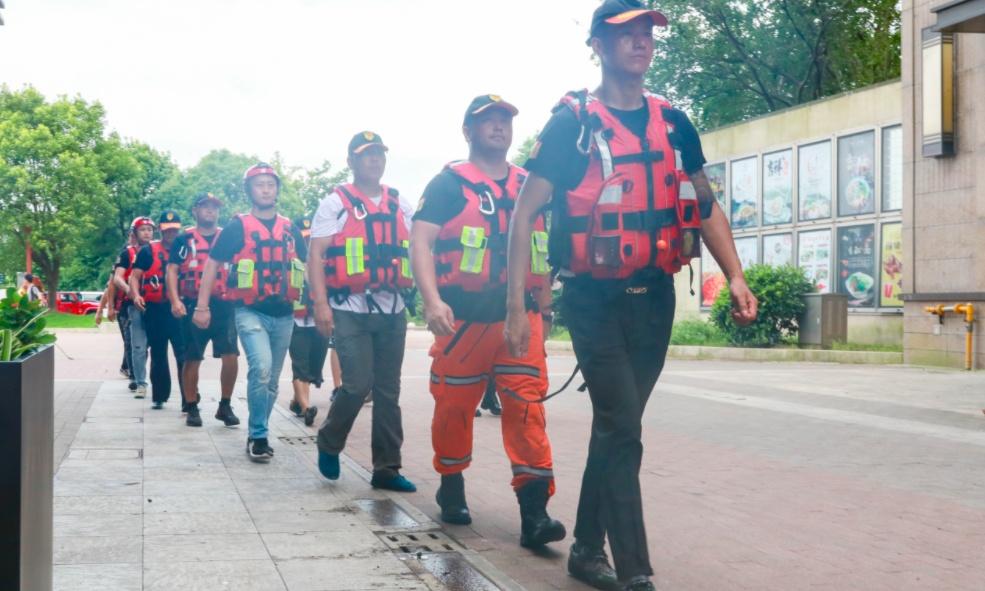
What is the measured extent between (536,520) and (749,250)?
21899 millimetres

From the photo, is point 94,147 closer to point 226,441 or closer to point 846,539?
point 226,441

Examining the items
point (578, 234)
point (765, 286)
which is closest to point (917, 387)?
point (765, 286)

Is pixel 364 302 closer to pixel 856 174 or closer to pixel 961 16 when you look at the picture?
pixel 961 16

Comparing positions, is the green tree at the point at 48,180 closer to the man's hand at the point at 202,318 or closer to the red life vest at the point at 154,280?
the red life vest at the point at 154,280

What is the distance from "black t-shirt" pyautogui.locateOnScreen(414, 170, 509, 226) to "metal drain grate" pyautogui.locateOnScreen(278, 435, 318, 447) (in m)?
3.72

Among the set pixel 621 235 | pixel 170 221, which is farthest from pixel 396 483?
pixel 170 221

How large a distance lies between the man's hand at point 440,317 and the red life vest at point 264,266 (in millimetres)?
3024

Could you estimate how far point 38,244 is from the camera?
66.9 metres

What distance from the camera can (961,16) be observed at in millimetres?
14328

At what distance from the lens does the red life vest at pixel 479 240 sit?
5.64 metres

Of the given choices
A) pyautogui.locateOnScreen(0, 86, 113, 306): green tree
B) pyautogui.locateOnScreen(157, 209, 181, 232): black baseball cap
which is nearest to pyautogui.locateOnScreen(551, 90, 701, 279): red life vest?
pyautogui.locateOnScreen(157, 209, 181, 232): black baseball cap

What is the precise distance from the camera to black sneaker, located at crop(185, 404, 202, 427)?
10.2 m

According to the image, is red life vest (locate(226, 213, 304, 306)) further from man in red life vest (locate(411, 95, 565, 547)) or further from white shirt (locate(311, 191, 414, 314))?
man in red life vest (locate(411, 95, 565, 547))

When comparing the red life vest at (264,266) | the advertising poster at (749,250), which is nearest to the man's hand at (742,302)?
the red life vest at (264,266)
